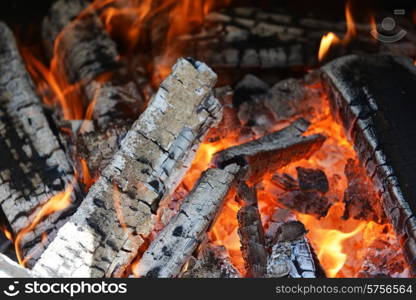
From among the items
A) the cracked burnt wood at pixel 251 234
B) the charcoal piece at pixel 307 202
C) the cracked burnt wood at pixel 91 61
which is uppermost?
the cracked burnt wood at pixel 91 61

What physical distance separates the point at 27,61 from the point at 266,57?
1431 millimetres

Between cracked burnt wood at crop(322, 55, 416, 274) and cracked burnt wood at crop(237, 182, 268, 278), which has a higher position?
cracked burnt wood at crop(322, 55, 416, 274)

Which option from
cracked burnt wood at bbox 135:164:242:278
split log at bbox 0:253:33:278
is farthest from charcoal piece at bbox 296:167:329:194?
split log at bbox 0:253:33:278

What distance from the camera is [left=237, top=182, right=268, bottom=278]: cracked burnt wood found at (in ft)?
7.77

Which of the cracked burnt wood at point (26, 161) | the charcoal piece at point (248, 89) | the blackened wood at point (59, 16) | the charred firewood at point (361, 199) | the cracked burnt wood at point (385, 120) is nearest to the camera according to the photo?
the cracked burnt wood at point (385, 120)

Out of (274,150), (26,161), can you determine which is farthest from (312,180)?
(26,161)

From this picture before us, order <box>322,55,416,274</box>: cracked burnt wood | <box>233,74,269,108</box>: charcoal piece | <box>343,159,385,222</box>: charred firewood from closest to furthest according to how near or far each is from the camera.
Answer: <box>322,55,416,274</box>: cracked burnt wood → <box>343,159,385,222</box>: charred firewood → <box>233,74,269,108</box>: charcoal piece

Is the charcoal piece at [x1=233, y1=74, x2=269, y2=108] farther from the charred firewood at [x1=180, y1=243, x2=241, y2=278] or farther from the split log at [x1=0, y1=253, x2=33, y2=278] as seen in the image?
the split log at [x1=0, y1=253, x2=33, y2=278]

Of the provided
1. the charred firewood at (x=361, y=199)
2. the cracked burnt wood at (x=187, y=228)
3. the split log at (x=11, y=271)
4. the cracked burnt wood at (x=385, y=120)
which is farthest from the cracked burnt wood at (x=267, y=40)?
the split log at (x=11, y=271)

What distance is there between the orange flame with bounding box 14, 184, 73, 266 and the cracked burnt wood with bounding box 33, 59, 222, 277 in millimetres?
322

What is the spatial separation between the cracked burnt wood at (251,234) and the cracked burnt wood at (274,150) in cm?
13

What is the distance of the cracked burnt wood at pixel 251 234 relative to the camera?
2367mm

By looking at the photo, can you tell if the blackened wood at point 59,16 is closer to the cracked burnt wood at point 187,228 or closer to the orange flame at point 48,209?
the orange flame at point 48,209

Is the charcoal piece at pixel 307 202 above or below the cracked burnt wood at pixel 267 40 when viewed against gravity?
below
